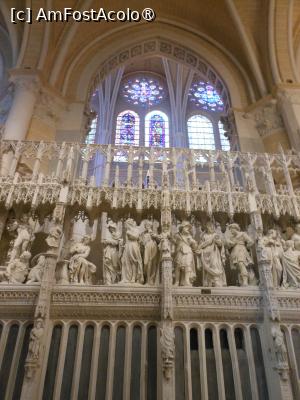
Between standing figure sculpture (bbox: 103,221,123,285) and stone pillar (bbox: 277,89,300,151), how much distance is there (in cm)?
664

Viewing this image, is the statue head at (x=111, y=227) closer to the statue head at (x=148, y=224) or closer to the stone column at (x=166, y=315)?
the statue head at (x=148, y=224)

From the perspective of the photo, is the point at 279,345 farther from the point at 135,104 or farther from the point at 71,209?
the point at 135,104

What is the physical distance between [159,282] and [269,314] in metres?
2.01

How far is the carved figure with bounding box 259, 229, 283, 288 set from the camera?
292 inches

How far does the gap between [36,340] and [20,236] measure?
7.67 feet

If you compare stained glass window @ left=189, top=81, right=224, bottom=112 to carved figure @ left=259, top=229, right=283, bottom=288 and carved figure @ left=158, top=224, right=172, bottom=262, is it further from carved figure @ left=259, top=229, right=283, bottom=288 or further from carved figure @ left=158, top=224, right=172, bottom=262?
carved figure @ left=158, top=224, right=172, bottom=262

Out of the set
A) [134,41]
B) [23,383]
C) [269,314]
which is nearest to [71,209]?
[23,383]

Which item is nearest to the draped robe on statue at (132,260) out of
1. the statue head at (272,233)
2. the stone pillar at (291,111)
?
the statue head at (272,233)

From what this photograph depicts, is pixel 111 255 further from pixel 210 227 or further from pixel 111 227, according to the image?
pixel 210 227

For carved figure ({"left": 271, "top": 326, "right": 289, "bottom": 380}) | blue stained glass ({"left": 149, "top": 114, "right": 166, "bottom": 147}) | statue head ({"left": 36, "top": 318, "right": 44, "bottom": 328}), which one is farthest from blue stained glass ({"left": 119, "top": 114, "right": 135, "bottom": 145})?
carved figure ({"left": 271, "top": 326, "right": 289, "bottom": 380})

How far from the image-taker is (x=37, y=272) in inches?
285

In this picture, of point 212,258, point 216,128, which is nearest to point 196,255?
point 212,258

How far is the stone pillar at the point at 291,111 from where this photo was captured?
11953 millimetres

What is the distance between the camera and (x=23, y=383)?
18.7ft
